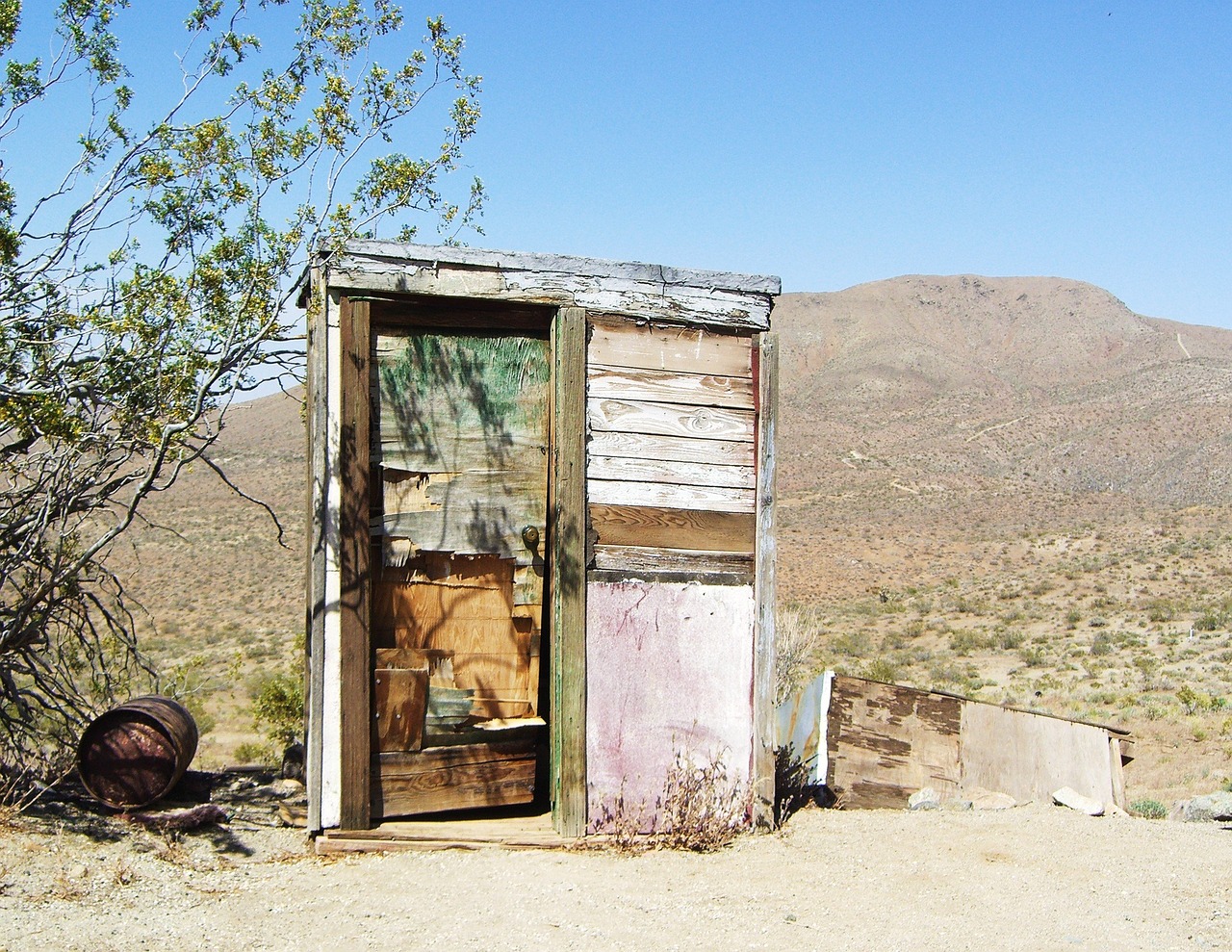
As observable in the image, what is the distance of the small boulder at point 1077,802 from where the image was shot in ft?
23.8

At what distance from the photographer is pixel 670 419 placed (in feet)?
20.6

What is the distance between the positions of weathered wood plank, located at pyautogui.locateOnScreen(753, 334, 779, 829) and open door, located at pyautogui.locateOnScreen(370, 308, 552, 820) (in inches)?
48.3

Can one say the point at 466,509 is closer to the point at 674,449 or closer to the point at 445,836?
the point at 674,449

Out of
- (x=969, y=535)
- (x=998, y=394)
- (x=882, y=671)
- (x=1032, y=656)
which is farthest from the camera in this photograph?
(x=998, y=394)

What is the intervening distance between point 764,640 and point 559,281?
2.31 m

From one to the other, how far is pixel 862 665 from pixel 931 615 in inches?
276

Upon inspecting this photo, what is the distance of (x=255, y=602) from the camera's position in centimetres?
2662

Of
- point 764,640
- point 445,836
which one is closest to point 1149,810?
point 764,640

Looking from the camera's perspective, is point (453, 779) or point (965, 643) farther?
point (965, 643)

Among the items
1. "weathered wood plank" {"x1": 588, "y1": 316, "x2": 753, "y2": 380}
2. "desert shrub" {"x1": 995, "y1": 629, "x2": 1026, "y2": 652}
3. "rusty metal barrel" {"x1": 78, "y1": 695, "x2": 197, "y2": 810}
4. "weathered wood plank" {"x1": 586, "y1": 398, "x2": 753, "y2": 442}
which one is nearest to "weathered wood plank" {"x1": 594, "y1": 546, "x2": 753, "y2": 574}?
"weathered wood plank" {"x1": 586, "y1": 398, "x2": 753, "y2": 442}

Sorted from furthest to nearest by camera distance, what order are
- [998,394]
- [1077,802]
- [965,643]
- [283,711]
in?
1. [998,394]
2. [965,643]
3. [283,711]
4. [1077,802]

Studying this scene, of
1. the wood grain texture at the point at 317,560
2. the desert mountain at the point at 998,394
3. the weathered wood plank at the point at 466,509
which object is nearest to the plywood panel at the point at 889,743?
the weathered wood plank at the point at 466,509

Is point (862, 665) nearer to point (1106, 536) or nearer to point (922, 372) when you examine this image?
point (1106, 536)

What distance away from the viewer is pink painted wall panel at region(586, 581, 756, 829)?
6.04m
